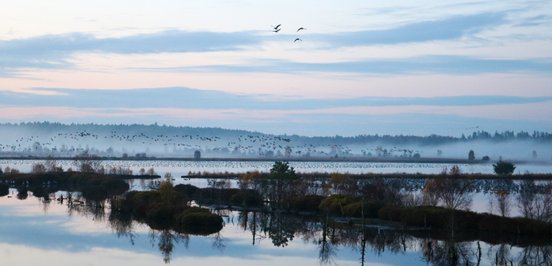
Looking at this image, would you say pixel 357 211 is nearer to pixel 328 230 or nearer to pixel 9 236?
pixel 328 230

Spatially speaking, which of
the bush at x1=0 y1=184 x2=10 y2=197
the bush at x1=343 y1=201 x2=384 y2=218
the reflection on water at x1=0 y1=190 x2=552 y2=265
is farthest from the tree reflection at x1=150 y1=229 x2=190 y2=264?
the bush at x1=0 y1=184 x2=10 y2=197

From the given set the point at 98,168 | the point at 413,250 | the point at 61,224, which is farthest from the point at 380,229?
the point at 98,168

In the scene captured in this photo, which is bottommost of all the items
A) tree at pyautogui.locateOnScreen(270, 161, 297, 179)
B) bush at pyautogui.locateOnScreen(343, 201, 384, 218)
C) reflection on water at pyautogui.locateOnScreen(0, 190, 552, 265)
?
reflection on water at pyautogui.locateOnScreen(0, 190, 552, 265)

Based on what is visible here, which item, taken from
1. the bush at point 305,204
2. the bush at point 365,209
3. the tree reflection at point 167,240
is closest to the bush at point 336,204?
the bush at point 365,209

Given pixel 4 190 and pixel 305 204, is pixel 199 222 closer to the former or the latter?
pixel 305 204

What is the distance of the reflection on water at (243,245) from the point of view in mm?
40625

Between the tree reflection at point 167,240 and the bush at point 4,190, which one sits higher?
the bush at point 4,190

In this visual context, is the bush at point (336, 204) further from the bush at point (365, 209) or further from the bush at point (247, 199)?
the bush at point (247, 199)

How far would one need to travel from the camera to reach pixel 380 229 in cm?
5250

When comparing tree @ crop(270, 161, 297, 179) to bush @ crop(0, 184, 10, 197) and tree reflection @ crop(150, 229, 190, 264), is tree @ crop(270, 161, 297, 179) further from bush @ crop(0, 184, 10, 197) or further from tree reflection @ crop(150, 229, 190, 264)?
bush @ crop(0, 184, 10, 197)

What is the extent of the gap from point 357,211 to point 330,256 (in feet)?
55.6

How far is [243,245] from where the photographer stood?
46125 millimetres

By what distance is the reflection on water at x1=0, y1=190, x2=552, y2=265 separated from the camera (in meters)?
40.6

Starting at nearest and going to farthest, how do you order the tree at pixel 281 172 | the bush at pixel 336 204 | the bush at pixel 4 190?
the bush at pixel 336 204
the tree at pixel 281 172
the bush at pixel 4 190
